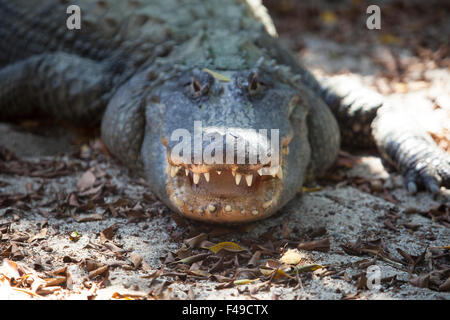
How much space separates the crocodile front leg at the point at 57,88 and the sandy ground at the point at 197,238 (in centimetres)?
32

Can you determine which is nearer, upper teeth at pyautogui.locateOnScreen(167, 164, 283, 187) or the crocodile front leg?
upper teeth at pyautogui.locateOnScreen(167, 164, 283, 187)

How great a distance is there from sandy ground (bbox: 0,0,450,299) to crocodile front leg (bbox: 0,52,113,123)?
0.32m

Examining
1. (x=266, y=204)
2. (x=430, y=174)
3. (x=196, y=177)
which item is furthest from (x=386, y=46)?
(x=196, y=177)

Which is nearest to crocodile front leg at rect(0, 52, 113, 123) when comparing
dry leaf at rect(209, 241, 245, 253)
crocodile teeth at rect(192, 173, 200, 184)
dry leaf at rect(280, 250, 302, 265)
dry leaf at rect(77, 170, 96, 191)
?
dry leaf at rect(77, 170, 96, 191)

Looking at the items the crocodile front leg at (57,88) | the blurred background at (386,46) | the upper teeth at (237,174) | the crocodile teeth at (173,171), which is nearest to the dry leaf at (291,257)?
the upper teeth at (237,174)

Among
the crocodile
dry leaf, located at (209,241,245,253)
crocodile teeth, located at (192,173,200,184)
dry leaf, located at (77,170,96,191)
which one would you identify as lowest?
dry leaf, located at (209,241,245,253)

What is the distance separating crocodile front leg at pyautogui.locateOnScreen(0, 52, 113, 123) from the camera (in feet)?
13.7

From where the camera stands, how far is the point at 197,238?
112 inches

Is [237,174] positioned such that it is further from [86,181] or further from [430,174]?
[430,174]

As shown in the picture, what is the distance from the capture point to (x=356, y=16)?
7.95m

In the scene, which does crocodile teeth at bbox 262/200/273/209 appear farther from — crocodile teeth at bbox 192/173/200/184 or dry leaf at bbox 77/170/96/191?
dry leaf at bbox 77/170/96/191

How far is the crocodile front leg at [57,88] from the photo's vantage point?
4.17 metres
